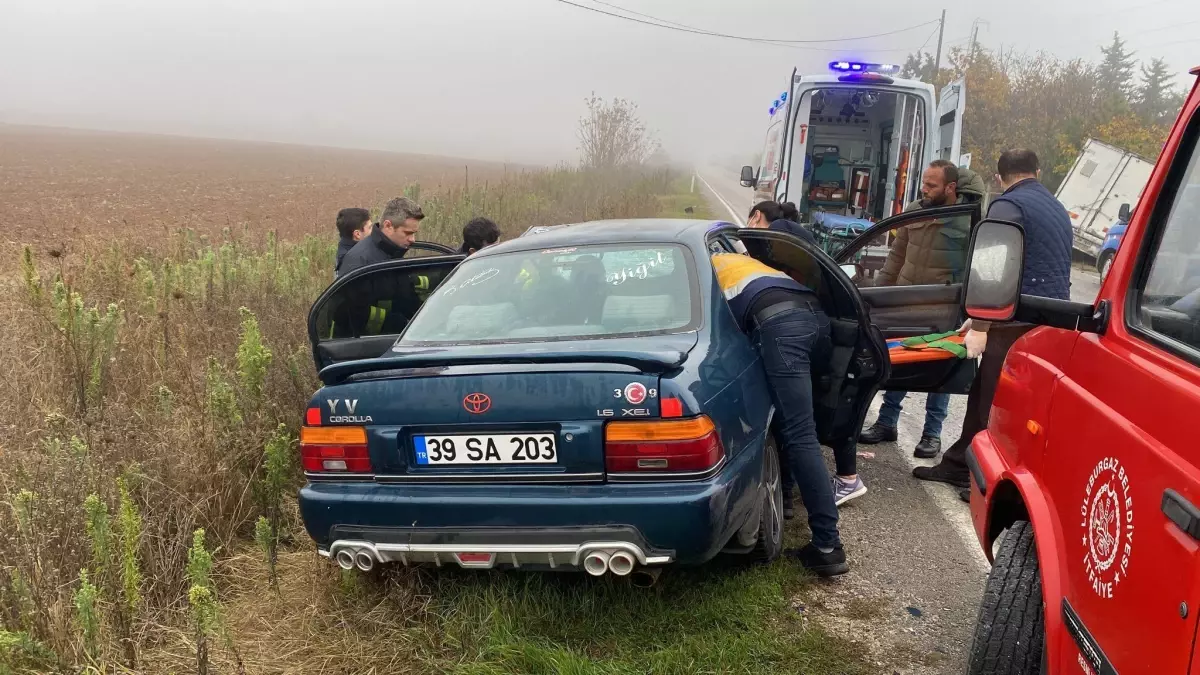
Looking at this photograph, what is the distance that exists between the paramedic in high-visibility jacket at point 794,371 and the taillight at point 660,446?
2.51ft

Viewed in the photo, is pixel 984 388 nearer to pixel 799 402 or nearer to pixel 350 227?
pixel 799 402

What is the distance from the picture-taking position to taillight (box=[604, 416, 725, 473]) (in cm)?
266

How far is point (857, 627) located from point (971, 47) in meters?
41.2

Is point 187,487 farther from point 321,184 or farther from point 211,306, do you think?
point 321,184

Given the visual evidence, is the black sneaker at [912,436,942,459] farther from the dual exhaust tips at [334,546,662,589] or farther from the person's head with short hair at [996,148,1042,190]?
the dual exhaust tips at [334,546,662,589]

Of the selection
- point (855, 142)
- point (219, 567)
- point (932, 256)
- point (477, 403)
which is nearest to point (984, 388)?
point (932, 256)

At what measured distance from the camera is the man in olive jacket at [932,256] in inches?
186

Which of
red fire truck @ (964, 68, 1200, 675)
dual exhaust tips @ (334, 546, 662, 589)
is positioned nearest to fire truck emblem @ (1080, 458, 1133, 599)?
red fire truck @ (964, 68, 1200, 675)

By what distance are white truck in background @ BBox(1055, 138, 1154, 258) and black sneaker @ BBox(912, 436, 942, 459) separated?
13341mm

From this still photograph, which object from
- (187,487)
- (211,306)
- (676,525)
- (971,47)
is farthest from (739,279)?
(971,47)

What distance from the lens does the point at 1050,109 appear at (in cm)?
3297

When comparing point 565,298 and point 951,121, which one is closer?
point 565,298

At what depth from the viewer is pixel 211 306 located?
5941 millimetres

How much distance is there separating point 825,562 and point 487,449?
1585 millimetres
